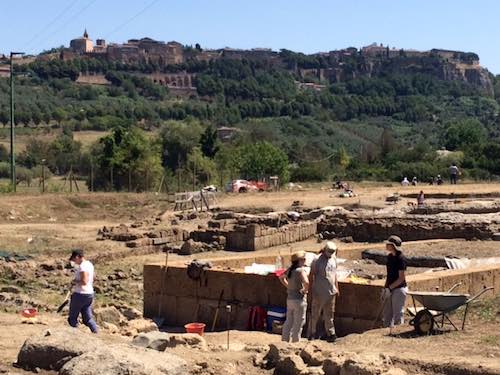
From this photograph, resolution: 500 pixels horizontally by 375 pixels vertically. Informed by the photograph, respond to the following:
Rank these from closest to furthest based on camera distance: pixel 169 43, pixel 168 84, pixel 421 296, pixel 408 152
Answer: pixel 421 296 → pixel 408 152 → pixel 168 84 → pixel 169 43

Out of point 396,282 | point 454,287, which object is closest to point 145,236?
point 454,287

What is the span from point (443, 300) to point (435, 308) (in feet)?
0.66

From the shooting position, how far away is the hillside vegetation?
52938 mm

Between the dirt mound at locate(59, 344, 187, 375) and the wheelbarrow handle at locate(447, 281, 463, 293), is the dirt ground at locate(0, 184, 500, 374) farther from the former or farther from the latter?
the dirt mound at locate(59, 344, 187, 375)

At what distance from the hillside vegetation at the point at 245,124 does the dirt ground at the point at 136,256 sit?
8729 mm

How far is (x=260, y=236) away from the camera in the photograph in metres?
24.6

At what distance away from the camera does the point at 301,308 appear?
11.7 m

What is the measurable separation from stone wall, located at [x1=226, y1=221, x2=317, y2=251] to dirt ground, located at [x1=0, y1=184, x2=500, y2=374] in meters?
0.44

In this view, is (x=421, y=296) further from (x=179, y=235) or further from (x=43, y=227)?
(x=43, y=227)

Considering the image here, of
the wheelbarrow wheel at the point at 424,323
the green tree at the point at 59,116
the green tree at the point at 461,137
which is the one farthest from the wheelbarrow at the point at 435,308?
the green tree at the point at 59,116

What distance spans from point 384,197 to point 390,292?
26.8m

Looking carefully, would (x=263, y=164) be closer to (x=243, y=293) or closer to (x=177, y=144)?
(x=177, y=144)

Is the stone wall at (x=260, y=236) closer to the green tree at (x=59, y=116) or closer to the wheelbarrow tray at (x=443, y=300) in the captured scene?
the wheelbarrow tray at (x=443, y=300)

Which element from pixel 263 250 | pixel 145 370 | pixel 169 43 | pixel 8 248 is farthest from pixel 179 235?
pixel 169 43
